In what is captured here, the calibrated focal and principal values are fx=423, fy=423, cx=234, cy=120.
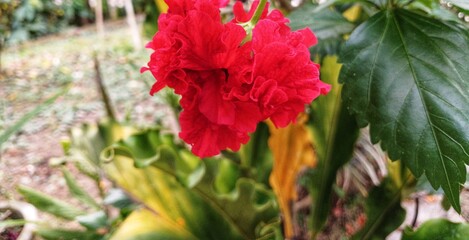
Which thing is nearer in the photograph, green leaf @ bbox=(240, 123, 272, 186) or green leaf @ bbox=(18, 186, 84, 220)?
green leaf @ bbox=(18, 186, 84, 220)

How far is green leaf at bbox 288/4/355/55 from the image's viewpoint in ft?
2.09

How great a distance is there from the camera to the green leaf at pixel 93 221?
0.83 m

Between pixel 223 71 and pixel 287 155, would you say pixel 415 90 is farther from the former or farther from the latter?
pixel 287 155

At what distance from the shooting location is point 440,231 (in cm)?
69

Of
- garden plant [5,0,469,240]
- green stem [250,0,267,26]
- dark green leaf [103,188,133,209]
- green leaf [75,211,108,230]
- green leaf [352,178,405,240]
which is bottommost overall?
green leaf [352,178,405,240]

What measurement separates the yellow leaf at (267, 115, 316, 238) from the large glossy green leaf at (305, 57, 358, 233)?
4 cm

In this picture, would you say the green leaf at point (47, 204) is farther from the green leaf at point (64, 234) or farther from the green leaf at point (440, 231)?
the green leaf at point (440, 231)

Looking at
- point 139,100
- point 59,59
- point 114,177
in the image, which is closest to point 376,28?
point 114,177

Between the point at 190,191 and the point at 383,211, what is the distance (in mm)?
390

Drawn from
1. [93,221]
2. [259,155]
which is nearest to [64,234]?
[93,221]

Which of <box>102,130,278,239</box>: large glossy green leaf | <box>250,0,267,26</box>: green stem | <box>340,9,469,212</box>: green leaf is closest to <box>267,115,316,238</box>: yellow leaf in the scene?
<box>102,130,278,239</box>: large glossy green leaf

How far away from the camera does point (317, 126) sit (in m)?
0.97

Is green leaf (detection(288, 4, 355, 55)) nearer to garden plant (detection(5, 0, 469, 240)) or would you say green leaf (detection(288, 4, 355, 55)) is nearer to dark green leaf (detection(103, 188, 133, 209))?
garden plant (detection(5, 0, 469, 240))

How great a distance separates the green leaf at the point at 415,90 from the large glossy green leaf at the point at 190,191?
300mm
